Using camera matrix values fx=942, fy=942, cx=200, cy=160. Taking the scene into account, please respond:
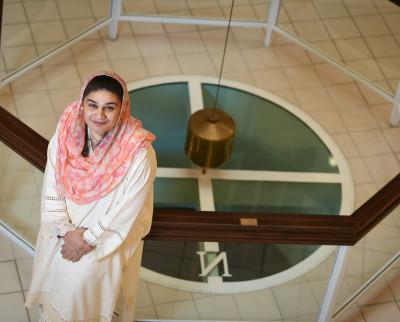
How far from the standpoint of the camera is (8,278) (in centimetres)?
629

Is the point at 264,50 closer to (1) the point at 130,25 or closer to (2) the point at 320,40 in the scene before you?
(2) the point at 320,40

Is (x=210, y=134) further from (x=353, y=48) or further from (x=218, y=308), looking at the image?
(x=353, y=48)

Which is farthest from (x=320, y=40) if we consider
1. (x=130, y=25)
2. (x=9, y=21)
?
(x=9, y=21)

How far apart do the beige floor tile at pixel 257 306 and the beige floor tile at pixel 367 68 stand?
11.8ft

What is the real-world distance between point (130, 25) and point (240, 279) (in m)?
3.81

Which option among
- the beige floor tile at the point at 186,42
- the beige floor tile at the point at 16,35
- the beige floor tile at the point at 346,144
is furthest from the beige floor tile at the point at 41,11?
the beige floor tile at the point at 346,144

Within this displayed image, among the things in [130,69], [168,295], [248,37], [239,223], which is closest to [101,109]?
[239,223]

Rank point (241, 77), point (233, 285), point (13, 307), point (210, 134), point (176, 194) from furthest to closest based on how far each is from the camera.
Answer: point (241, 77), point (176, 194), point (210, 134), point (13, 307), point (233, 285)

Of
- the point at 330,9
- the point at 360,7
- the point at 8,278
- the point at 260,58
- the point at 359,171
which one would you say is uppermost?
the point at 330,9

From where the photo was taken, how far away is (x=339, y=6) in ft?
28.3

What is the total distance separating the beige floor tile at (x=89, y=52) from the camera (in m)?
8.49

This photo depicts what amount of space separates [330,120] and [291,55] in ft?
2.90

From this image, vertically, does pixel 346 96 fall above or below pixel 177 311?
above

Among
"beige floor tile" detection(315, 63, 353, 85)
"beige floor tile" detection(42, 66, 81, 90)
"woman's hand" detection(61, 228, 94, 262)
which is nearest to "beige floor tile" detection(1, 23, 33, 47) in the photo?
"beige floor tile" detection(42, 66, 81, 90)
